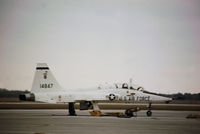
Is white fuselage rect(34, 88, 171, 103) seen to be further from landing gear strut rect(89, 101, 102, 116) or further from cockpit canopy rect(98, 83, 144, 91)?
landing gear strut rect(89, 101, 102, 116)

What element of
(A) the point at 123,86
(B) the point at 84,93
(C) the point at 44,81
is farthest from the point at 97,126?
(C) the point at 44,81

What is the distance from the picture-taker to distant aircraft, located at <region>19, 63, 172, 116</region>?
2822 centimetres

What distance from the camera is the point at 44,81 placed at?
2884 cm

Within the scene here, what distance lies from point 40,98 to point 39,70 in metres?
2.58

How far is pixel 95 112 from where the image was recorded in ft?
90.4

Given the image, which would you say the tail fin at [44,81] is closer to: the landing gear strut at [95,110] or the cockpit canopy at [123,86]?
the landing gear strut at [95,110]

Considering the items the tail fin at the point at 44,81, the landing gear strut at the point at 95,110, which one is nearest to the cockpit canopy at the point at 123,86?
the landing gear strut at the point at 95,110

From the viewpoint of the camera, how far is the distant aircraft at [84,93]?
28219mm

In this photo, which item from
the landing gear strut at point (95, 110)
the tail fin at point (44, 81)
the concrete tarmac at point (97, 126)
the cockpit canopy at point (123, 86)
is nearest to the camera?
the concrete tarmac at point (97, 126)

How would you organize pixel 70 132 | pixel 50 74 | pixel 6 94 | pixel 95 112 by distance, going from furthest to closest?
pixel 6 94 < pixel 50 74 < pixel 95 112 < pixel 70 132

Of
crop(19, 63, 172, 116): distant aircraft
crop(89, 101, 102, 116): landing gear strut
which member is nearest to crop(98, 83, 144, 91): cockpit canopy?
crop(19, 63, 172, 116): distant aircraft

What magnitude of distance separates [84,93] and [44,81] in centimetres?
355

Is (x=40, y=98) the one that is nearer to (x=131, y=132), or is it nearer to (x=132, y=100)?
(x=132, y=100)

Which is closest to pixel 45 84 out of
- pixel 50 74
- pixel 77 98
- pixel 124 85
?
pixel 50 74
